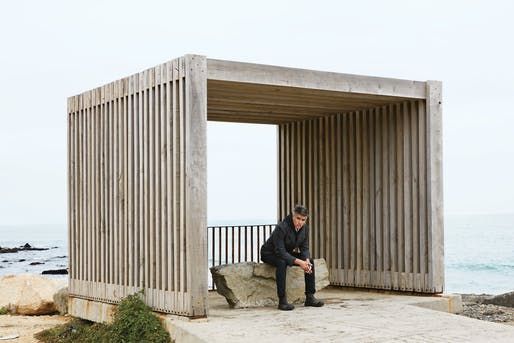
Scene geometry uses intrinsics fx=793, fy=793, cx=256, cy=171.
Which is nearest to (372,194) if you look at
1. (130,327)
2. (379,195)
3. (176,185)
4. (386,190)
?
(379,195)

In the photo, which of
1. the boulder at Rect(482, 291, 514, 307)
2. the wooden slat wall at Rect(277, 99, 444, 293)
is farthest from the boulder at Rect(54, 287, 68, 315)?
the boulder at Rect(482, 291, 514, 307)

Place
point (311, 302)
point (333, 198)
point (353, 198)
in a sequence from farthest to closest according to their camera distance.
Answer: point (333, 198)
point (353, 198)
point (311, 302)

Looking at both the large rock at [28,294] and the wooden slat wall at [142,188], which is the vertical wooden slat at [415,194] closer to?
the wooden slat wall at [142,188]

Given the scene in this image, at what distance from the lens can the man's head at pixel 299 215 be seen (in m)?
10.4

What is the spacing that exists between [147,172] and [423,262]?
14.3 ft

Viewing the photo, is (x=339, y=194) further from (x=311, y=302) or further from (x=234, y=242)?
(x=311, y=302)

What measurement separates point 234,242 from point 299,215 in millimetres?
4101

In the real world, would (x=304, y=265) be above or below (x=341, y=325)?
above

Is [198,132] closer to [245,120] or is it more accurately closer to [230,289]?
[230,289]

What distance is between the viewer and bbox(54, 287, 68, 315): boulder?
14289mm

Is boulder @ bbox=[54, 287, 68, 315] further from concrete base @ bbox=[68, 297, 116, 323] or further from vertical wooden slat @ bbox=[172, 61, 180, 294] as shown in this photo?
vertical wooden slat @ bbox=[172, 61, 180, 294]

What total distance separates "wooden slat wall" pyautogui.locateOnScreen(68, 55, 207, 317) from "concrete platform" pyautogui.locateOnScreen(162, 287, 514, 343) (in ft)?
1.73

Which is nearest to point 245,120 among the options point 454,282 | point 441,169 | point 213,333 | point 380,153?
point 380,153

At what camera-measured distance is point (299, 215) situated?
34.3 ft
